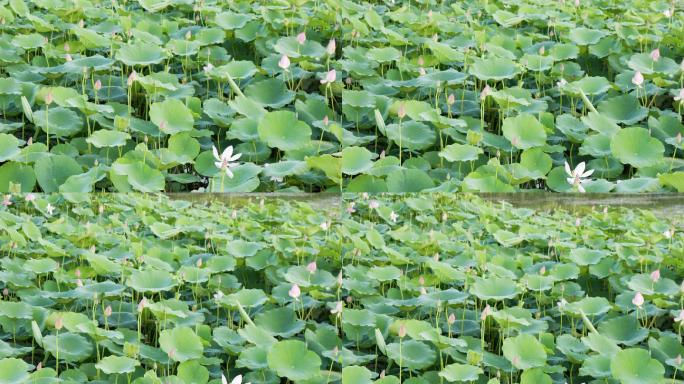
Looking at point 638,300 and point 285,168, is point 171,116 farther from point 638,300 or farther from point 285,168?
point 638,300

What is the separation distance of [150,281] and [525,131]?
953mm

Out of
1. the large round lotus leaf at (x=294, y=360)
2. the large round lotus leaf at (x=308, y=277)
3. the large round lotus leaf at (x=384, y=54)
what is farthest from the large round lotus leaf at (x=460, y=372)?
the large round lotus leaf at (x=384, y=54)

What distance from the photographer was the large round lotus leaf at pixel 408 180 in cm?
190

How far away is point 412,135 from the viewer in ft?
6.68

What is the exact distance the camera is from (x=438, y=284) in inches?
79.3

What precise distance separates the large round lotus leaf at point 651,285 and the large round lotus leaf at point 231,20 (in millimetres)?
1304

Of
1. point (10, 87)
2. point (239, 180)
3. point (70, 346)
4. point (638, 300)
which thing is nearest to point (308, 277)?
point (239, 180)

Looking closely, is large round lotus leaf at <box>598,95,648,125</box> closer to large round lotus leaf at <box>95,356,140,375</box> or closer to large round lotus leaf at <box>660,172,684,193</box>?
large round lotus leaf at <box>660,172,684,193</box>

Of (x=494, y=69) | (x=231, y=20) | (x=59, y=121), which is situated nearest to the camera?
(x=59, y=121)

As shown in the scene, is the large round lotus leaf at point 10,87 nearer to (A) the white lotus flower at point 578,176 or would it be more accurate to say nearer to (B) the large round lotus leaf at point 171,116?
(B) the large round lotus leaf at point 171,116

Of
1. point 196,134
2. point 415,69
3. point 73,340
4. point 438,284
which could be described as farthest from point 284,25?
point 73,340

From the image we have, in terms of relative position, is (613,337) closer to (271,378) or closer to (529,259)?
(529,259)

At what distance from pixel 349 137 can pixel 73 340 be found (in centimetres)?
77

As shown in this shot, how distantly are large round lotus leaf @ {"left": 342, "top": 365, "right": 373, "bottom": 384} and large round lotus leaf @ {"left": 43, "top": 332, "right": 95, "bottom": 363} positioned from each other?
0.55 m
